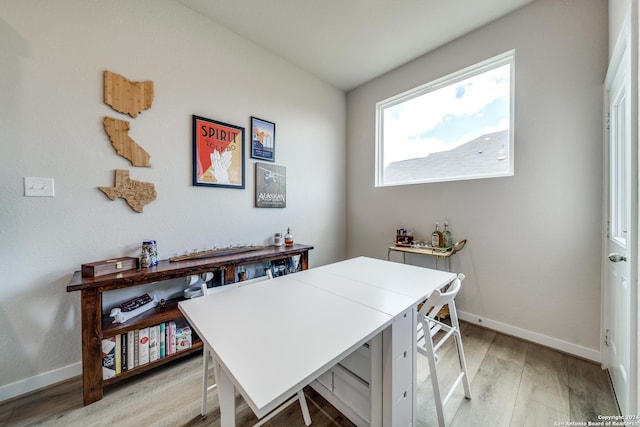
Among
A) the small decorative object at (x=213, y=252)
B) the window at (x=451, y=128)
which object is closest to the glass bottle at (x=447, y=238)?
the window at (x=451, y=128)

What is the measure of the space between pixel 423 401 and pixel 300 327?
111cm

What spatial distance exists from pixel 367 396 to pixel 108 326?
1620 millimetres

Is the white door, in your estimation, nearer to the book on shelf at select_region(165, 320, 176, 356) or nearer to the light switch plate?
the book on shelf at select_region(165, 320, 176, 356)

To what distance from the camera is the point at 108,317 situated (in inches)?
62.9

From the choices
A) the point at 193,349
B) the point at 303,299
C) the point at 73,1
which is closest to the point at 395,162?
the point at 303,299

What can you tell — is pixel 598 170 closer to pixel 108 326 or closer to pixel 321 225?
pixel 321 225

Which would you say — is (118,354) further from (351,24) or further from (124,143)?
(351,24)

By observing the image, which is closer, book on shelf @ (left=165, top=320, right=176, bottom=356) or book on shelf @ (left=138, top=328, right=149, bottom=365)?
book on shelf @ (left=138, top=328, right=149, bottom=365)

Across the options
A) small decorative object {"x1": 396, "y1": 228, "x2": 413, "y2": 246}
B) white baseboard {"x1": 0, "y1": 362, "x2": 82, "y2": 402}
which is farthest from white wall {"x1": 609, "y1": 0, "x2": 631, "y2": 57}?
white baseboard {"x1": 0, "y1": 362, "x2": 82, "y2": 402}

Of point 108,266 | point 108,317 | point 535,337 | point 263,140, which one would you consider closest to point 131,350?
point 108,317

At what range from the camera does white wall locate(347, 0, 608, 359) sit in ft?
5.75

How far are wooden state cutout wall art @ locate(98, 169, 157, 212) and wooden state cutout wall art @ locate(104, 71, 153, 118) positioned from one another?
470mm

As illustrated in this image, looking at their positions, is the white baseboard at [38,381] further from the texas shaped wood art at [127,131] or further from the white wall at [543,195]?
the white wall at [543,195]

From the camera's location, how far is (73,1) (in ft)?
5.16
